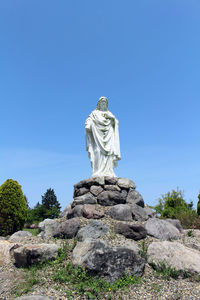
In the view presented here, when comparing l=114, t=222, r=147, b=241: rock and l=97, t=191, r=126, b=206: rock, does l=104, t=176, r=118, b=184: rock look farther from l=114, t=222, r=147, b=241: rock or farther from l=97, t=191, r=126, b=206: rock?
l=114, t=222, r=147, b=241: rock

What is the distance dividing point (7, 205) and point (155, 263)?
751cm

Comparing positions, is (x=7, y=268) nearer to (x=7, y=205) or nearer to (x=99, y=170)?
(x=99, y=170)

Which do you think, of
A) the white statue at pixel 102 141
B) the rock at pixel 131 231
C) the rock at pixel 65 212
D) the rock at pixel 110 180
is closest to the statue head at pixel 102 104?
the white statue at pixel 102 141

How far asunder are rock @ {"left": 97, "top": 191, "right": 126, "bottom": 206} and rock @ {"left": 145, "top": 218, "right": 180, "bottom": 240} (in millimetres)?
1209

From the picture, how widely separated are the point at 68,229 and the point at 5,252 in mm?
1717

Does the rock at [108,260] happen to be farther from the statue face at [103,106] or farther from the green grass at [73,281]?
the statue face at [103,106]

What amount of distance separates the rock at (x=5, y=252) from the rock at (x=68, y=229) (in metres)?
1.20

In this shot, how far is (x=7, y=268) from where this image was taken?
6.03 meters

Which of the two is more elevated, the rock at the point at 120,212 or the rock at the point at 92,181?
the rock at the point at 92,181

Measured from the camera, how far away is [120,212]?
7.68m

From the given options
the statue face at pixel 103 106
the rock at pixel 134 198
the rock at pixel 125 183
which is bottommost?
the rock at pixel 134 198

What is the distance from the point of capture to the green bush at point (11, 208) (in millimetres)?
10969

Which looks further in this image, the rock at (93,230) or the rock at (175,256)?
the rock at (93,230)

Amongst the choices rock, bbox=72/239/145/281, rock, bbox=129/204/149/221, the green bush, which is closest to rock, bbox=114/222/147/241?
rock, bbox=129/204/149/221
